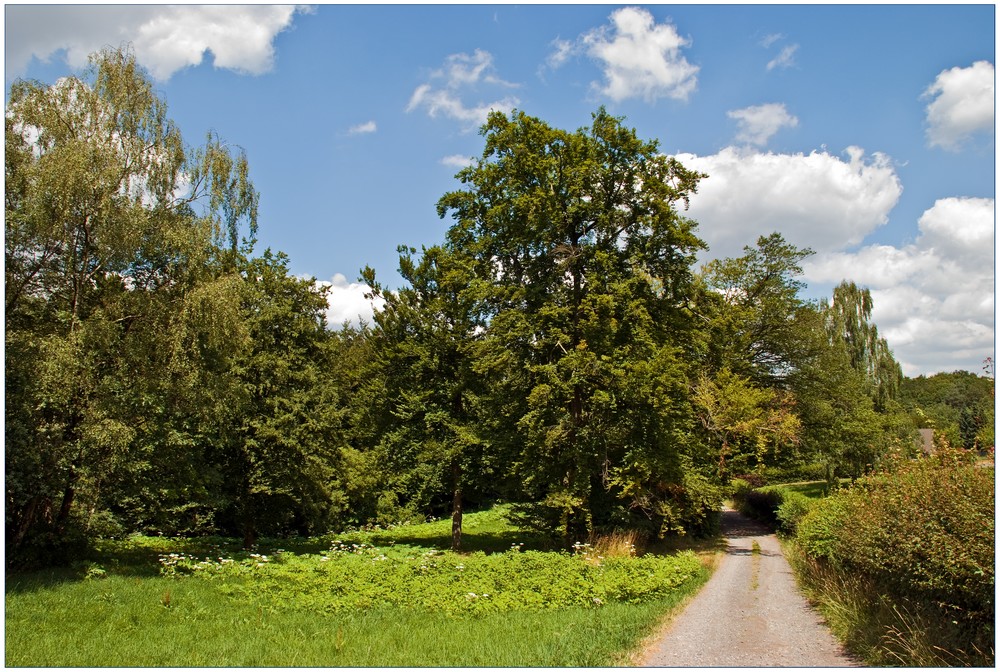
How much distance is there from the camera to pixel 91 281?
14445 millimetres

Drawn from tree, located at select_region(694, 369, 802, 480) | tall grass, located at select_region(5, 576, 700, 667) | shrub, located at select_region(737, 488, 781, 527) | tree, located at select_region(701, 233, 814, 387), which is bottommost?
shrub, located at select_region(737, 488, 781, 527)

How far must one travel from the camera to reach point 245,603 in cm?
1132

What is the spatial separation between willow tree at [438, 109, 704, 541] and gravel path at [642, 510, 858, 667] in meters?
4.83

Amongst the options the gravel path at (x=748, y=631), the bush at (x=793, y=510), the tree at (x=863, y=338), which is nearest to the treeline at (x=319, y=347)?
the bush at (x=793, y=510)

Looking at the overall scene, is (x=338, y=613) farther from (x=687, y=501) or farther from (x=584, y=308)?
(x=687, y=501)

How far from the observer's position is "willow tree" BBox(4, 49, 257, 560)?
12.8 m

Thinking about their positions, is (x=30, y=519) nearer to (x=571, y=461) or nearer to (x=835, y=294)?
(x=571, y=461)

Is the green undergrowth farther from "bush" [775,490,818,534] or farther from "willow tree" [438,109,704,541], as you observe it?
"bush" [775,490,818,534]

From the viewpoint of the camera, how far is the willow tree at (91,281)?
12.8m

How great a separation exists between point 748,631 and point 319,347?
54.3 ft

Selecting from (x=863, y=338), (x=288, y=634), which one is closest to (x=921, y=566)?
(x=288, y=634)

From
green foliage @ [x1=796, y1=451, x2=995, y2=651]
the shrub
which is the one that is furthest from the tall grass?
the shrub

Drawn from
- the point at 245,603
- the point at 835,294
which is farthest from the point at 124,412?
the point at 835,294

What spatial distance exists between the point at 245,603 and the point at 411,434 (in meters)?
9.82
